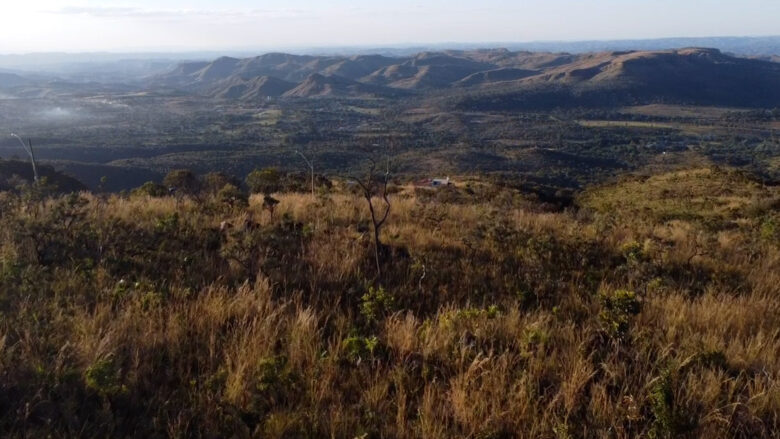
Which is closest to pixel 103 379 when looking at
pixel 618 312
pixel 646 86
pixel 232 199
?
pixel 618 312

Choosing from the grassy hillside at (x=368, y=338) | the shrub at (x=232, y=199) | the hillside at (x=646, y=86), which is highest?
the hillside at (x=646, y=86)

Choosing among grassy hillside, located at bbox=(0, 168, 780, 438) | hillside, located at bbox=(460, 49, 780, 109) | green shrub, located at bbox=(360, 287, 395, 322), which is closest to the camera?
grassy hillside, located at bbox=(0, 168, 780, 438)

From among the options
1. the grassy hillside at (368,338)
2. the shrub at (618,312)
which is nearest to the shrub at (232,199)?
the grassy hillside at (368,338)

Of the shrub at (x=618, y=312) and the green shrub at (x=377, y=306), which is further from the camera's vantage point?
the green shrub at (x=377, y=306)

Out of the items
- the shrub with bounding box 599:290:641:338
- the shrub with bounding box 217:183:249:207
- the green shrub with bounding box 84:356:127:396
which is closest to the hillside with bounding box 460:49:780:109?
the shrub with bounding box 217:183:249:207

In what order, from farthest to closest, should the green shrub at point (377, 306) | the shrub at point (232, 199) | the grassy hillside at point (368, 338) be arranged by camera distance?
1. the shrub at point (232, 199)
2. the green shrub at point (377, 306)
3. the grassy hillside at point (368, 338)

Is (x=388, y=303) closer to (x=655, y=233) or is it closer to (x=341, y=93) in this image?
(x=655, y=233)

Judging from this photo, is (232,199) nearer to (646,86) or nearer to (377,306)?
(377,306)

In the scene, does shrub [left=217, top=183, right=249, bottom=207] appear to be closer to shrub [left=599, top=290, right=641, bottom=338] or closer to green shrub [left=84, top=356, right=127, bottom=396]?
green shrub [left=84, top=356, right=127, bottom=396]

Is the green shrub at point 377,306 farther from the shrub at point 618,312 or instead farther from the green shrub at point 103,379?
the green shrub at point 103,379
